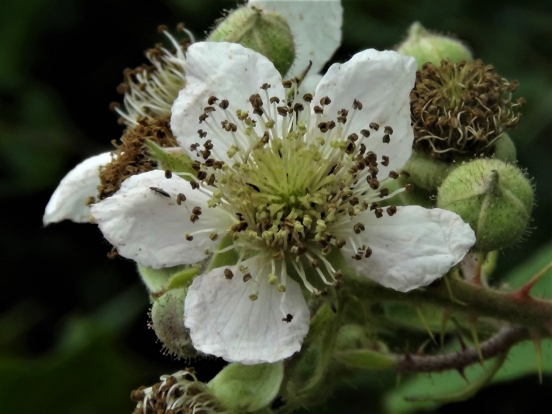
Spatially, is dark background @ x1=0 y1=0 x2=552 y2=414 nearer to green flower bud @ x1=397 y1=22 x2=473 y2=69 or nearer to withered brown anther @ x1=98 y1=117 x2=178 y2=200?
green flower bud @ x1=397 y1=22 x2=473 y2=69

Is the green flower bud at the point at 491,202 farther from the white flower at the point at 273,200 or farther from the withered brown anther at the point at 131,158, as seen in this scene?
the withered brown anther at the point at 131,158

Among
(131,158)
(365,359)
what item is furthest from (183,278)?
(365,359)

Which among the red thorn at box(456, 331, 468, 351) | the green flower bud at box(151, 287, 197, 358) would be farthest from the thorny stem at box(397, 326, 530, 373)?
the green flower bud at box(151, 287, 197, 358)

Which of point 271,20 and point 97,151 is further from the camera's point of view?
point 97,151

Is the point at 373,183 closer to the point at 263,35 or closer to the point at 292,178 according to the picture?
the point at 292,178

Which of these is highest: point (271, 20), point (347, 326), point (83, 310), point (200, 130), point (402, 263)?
point (271, 20)

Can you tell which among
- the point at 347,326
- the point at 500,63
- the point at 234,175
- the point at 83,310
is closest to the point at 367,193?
the point at 234,175

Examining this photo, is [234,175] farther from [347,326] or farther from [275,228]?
[347,326]
